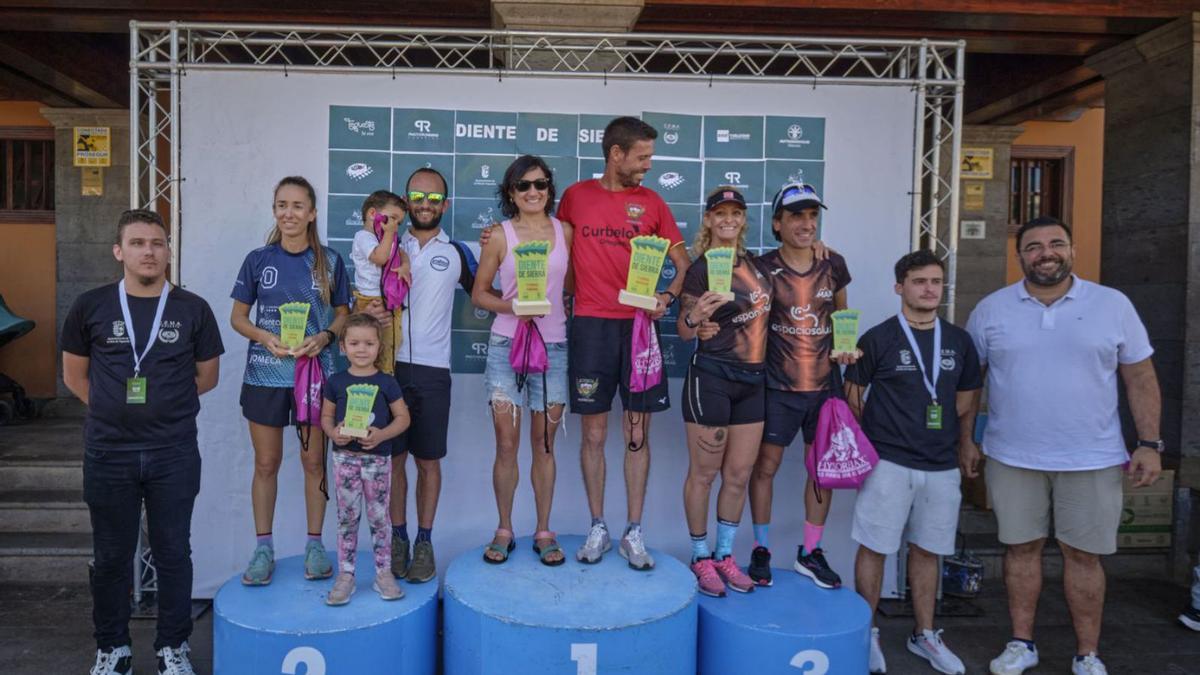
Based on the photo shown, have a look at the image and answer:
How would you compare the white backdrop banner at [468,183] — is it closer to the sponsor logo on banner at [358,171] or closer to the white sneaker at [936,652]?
the sponsor logo on banner at [358,171]

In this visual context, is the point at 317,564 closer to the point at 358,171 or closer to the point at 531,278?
the point at 531,278

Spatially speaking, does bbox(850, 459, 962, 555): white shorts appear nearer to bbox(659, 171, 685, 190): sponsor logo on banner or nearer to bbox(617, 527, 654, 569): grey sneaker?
bbox(617, 527, 654, 569): grey sneaker

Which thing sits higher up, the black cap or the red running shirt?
the black cap

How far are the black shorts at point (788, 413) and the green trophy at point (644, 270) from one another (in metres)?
0.80

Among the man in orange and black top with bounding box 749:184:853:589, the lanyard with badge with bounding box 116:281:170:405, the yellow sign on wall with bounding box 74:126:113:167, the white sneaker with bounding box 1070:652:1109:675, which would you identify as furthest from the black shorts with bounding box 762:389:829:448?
the yellow sign on wall with bounding box 74:126:113:167

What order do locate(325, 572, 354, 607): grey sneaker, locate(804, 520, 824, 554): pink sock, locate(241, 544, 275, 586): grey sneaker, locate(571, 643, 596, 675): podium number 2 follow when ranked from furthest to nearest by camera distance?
locate(804, 520, 824, 554): pink sock → locate(241, 544, 275, 586): grey sneaker → locate(325, 572, 354, 607): grey sneaker → locate(571, 643, 596, 675): podium number 2

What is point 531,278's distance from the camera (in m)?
3.33

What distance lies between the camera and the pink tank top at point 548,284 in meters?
3.55

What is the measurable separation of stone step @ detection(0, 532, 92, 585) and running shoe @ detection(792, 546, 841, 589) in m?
4.05

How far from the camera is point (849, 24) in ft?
18.7

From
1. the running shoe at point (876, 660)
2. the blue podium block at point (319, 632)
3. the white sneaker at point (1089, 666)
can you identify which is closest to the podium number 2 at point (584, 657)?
the blue podium block at point (319, 632)

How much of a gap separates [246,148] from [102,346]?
1.49 metres

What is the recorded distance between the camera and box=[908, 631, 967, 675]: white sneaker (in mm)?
3656

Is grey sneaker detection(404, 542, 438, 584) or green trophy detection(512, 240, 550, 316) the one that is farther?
grey sneaker detection(404, 542, 438, 584)
